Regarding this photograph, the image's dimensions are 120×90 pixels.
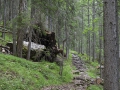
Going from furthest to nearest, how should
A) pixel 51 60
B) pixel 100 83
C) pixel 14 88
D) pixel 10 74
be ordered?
pixel 51 60 → pixel 100 83 → pixel 10 74 → pixel 14 88

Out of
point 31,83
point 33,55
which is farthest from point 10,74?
point 33,55

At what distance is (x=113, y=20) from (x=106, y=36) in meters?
0.47

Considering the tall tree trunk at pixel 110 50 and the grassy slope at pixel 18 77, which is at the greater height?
the tall tree trunk at pixel 110 50

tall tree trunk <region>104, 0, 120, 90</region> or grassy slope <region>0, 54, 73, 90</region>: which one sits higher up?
tall tree trunk <region>104, 0, 120, 90</region>

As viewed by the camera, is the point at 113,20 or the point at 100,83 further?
the point at 100,83

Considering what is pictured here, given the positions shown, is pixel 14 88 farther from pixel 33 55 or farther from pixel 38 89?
pixel 33 55

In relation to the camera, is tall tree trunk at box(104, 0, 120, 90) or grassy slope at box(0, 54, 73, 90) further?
grassy slope at box(0, 54, 73, 90)

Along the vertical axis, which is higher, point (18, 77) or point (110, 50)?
point (110, 50)

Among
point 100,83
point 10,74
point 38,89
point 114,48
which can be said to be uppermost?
point 114,48

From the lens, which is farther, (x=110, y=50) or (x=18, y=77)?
(x=18, y=77)

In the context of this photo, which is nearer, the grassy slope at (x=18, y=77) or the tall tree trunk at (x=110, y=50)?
the tall tree trunk at (x=110, y=50)

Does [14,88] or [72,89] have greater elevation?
[14,88]

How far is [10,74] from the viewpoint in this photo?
25.4 feet

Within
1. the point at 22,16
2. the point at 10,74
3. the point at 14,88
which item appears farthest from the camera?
the point at 22,16
